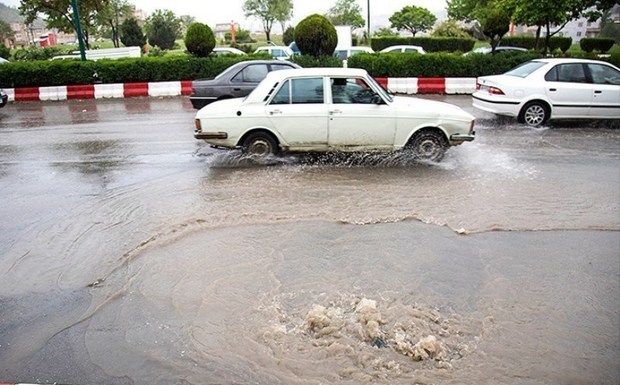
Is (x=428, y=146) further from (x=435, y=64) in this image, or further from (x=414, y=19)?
(x=414, y=19)

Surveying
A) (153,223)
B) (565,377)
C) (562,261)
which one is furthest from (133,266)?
(562,261)

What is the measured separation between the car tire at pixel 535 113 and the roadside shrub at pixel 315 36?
8.39 meters

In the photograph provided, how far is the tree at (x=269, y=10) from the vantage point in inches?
2293

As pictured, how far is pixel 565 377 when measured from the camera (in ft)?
11.3

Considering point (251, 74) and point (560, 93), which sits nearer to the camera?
point (560, 93)

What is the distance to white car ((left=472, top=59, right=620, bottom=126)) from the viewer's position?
34.9 ft

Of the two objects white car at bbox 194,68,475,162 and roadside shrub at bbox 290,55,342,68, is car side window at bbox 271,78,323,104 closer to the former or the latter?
white car at bbox 194,68,475,162

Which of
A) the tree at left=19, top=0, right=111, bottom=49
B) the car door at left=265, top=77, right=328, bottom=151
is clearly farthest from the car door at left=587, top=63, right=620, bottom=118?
the tree at left=19, top=0, right=111, bottom=49

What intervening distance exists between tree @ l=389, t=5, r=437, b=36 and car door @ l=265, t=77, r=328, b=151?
51.4m

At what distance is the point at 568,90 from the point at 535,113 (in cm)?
80

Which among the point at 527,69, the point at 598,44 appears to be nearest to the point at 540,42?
the point at 598,44

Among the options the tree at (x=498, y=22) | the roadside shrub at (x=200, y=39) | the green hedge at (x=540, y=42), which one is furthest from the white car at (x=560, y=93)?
the green hedge at (x=540, y=42)

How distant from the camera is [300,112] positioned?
7.66m

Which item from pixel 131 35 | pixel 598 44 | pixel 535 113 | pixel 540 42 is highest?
pixel 131 35
